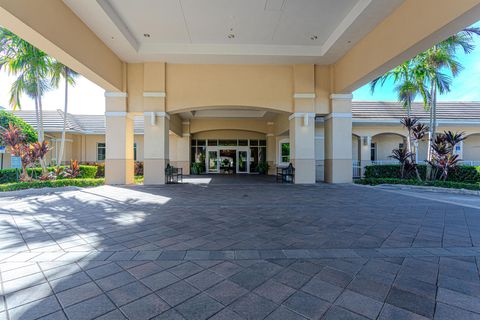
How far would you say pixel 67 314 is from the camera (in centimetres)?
187

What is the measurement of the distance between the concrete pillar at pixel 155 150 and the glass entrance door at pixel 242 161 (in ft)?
30.1

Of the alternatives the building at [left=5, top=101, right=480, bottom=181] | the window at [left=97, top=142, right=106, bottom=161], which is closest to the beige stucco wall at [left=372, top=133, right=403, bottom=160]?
the building at [left=5, top=101, right=480, bottom=181]

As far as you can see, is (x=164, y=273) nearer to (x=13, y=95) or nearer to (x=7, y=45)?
(x=7, y=45)

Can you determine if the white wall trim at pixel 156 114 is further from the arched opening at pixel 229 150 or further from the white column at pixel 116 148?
the arched opening at pixel 229 150

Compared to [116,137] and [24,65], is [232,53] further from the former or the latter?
[24,65]

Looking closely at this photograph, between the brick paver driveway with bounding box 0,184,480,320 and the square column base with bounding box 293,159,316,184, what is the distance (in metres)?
5.30

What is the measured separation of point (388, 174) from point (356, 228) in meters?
9.42

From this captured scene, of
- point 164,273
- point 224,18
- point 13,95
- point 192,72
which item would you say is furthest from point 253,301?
point 13,95

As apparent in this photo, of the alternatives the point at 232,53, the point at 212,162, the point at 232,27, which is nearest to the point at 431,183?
the point at 232,53

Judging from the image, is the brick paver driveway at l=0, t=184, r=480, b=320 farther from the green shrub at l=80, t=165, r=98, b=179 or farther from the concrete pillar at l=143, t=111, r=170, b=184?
the green shrub at l=80, t=165, r=98, b=179

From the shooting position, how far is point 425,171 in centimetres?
1092

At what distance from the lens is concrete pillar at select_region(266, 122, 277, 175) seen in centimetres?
1742

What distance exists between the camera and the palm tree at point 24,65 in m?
9.66

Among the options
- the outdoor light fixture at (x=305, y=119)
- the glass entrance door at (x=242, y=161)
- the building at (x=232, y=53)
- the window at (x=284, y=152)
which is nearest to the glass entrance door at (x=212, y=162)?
the glass entrance door at (x=242, y=161)
